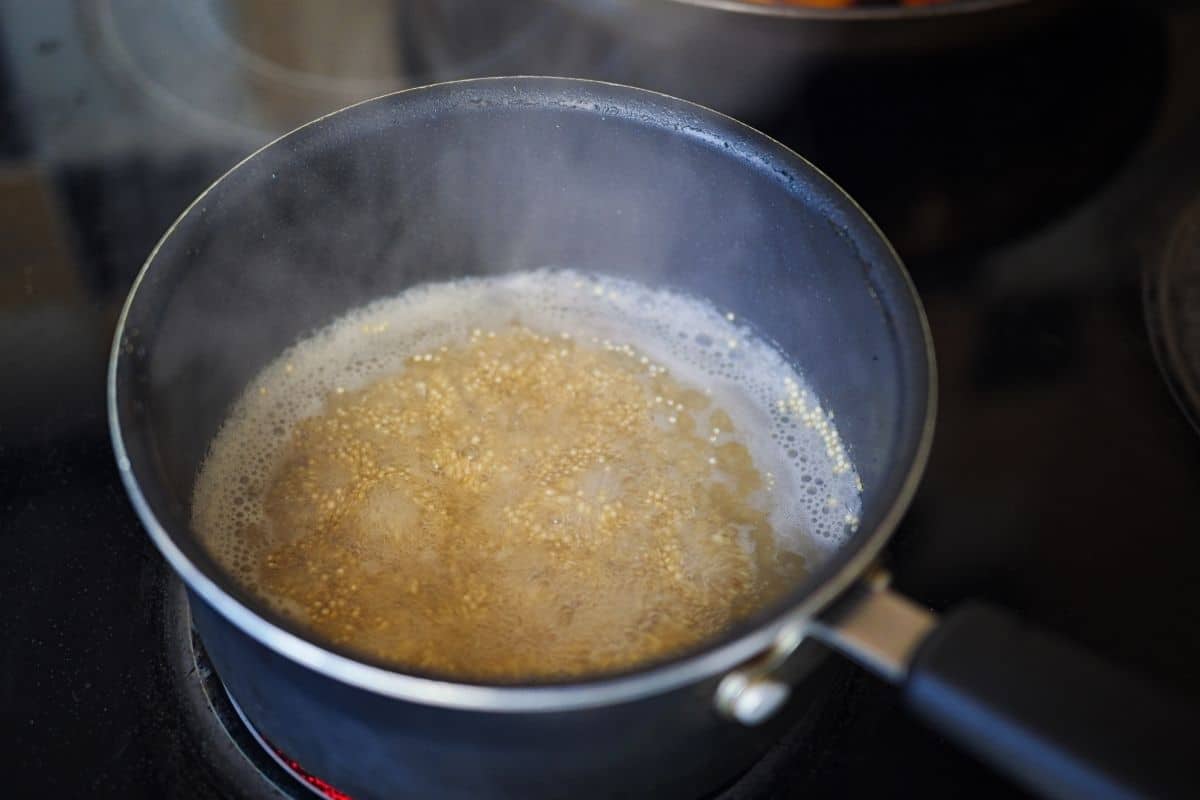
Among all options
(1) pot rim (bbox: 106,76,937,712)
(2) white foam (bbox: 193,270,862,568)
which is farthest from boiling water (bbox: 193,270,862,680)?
(1) pot rim (bbox: 106,76,937,712)

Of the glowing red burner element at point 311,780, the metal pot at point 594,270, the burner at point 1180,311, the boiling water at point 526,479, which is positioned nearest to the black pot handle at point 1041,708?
the metal pot at point 594,270

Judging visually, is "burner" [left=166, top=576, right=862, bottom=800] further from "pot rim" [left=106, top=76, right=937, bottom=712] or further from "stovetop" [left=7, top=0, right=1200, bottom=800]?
"pot rim" [left=106, top=76, right=937, bottom=712]

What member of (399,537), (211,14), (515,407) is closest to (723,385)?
(515,407)

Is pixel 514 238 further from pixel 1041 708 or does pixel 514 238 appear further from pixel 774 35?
pixel 1041 708

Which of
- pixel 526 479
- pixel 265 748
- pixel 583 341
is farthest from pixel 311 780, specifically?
pixel 583 341

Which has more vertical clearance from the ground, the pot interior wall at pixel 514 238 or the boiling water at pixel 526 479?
the pot interior wall at pixel 514 238

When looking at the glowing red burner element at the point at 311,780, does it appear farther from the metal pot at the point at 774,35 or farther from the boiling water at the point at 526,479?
the metal pot at the point at 774,35

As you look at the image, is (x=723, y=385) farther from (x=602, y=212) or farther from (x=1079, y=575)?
(x=1079, y=575)
